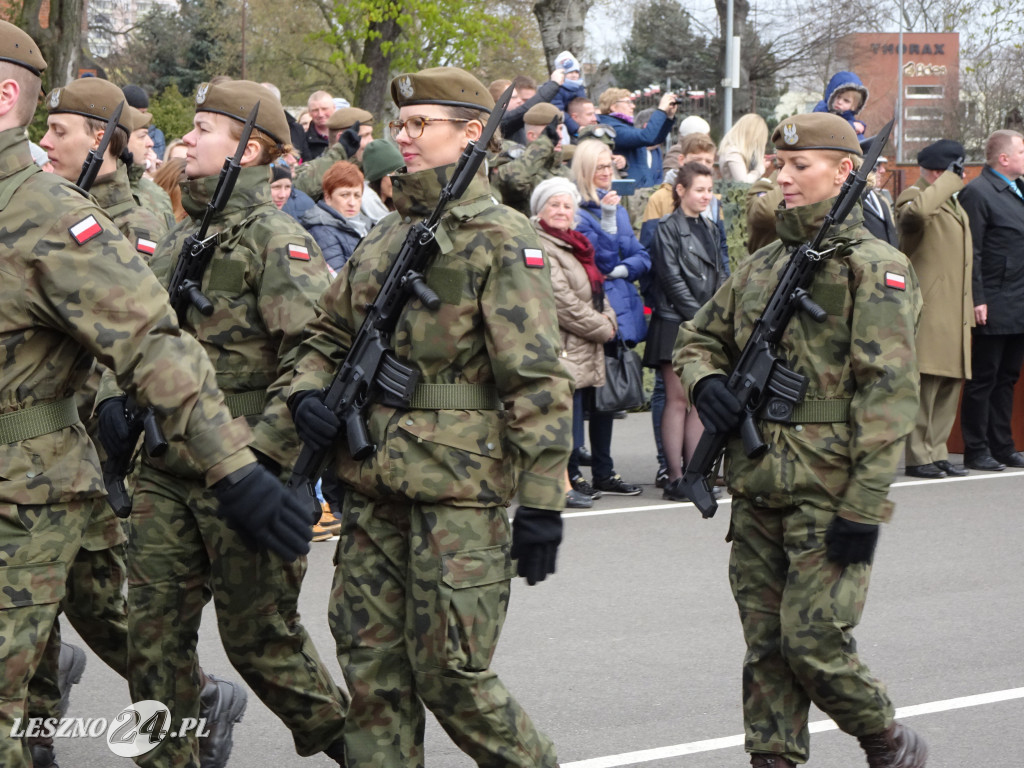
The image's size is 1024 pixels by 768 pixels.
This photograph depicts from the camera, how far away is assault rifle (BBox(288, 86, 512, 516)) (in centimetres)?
395

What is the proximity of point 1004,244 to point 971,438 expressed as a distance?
142 cm

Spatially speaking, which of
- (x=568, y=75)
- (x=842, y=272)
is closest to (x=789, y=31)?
(x=568, y=75)

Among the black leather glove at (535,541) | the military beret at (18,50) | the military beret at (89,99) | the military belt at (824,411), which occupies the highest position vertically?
the military beret at (18,50)

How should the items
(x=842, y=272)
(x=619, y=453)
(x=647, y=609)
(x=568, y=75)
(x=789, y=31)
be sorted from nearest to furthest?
(x=842, y=272) → (x=647, y=609) → (x=619, y=453) → (x=568, y=75) → (x=789, y=31)

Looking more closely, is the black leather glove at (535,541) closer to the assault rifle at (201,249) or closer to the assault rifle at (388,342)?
the assault rifle at (388,342)

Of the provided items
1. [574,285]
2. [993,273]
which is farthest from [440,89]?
[993,273]

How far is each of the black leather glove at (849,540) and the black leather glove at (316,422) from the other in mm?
1458

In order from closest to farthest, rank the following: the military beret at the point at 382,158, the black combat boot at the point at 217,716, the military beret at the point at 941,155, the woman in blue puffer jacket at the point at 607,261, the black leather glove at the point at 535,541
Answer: the black leather glove at the point at 535,541 < the black combat boot at the point at 217,716 < the military beret at the point at 382,158 < the woman in blue puffer jacket at the point at 607,261 < the military beret at the point at 941,155

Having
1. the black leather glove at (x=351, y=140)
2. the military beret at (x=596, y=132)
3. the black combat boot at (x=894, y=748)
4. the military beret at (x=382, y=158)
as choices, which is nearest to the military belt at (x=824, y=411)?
the black combat boot at (x=894, y=748)

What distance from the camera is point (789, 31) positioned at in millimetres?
43250

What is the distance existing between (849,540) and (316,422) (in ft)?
5.10

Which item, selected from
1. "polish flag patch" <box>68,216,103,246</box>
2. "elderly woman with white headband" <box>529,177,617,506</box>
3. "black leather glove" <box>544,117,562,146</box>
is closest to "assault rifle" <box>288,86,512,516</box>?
"polish flag patch" <box>68,216,103,246</box>

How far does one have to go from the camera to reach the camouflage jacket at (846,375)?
425cm

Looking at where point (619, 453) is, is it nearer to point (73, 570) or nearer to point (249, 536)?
point (73, 570)
